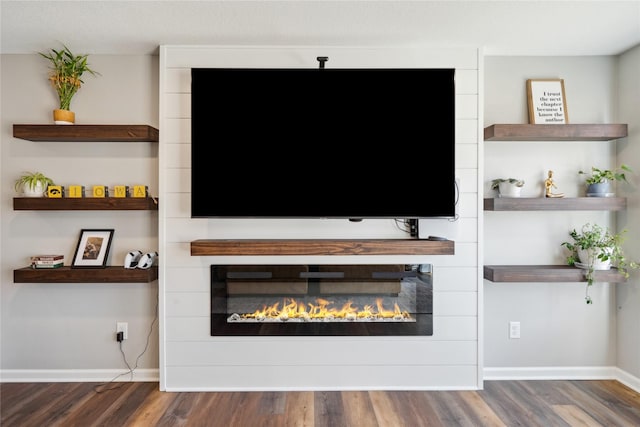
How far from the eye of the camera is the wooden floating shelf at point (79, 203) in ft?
8.47

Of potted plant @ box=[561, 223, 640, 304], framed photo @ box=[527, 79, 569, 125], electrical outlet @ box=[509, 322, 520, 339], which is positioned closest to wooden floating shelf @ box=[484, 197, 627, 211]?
potted plant @ box=[561, 223, 640, 304]

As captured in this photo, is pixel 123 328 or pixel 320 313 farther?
pixel 123 328

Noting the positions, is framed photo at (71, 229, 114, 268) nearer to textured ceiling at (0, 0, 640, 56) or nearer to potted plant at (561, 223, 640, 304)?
textured ceiling at (0, 0, 640, 56)

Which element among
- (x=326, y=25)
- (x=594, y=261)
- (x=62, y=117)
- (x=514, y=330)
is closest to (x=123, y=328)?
(x=62, y=117)

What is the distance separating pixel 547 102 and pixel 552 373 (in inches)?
76.9

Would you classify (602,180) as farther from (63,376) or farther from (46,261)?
(63,376)

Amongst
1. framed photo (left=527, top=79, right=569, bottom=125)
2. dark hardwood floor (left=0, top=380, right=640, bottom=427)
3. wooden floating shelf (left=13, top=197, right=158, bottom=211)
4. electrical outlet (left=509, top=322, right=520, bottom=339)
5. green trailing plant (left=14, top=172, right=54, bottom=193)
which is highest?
framed photo (left=527, top=79, right=569, bottom=125)

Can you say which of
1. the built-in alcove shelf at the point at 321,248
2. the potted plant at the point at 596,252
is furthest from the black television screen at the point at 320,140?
the potted plant at the point at 596,252

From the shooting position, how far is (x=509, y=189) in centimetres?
271

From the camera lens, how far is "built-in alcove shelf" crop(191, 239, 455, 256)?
251cm

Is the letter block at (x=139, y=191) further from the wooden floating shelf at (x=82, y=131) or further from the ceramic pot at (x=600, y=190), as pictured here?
the ceramic pot at (x=600, y=190)

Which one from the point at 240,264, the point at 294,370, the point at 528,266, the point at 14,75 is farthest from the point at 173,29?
the point at 528,266

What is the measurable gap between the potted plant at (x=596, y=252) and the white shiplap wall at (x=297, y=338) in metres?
0.72

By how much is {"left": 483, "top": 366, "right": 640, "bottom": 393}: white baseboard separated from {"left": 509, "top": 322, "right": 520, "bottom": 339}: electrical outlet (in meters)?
0.23
